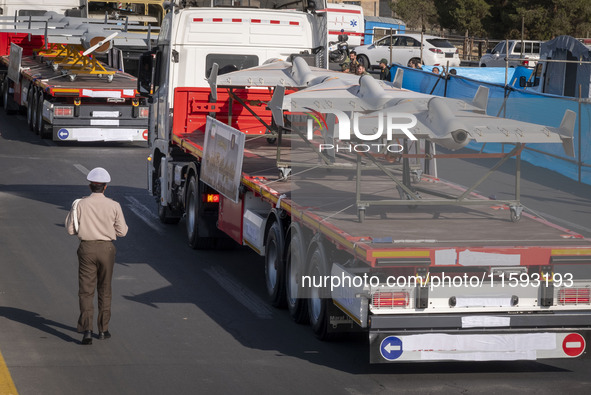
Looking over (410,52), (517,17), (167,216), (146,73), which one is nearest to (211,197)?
(167,216)

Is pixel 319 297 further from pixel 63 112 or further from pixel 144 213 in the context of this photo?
pixel 63 112

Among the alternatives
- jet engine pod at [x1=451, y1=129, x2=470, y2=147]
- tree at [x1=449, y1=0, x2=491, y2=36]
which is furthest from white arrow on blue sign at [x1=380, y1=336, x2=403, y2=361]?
tree at [x1=449, y1=0, x2=491, y2=36]

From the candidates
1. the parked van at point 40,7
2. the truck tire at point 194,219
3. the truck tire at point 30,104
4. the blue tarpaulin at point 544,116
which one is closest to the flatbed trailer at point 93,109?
the truck tire at point 30,104

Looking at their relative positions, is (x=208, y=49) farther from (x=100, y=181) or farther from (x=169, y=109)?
(x=100, y=181)

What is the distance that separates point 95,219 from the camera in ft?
33.6

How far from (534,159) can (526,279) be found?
1448 centimetres

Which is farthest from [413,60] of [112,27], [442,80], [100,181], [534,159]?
[100,181]

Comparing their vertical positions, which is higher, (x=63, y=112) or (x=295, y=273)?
(x=295, y=273)

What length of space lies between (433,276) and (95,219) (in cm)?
324

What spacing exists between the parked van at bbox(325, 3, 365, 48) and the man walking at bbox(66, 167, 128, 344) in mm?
46136

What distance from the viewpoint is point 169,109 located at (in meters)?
16.3

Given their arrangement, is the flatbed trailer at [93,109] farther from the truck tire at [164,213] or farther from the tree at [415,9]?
the tree at [415,9]

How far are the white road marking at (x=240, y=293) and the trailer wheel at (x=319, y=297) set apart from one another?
0.96m

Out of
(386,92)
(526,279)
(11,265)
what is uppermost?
(386,92)
